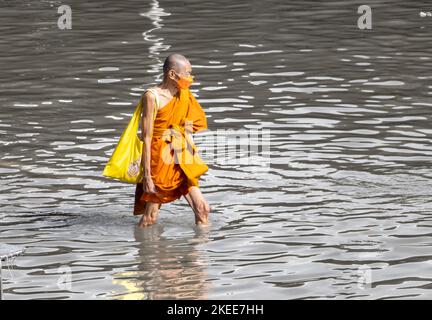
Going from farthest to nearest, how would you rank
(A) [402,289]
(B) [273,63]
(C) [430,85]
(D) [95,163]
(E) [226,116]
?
(B) [273,63]
(C) [430,85]
(E) [226,116]
(D) [95,163]
(A) [402,289]

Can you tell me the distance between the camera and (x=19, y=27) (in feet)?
80.8

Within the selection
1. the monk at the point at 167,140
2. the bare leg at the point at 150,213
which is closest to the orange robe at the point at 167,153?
the monk at the point at 167,140

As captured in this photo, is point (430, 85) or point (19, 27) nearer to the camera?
point (430, 85)

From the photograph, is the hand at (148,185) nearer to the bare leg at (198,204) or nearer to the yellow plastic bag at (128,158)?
the yellow plastic bag at (128,158)

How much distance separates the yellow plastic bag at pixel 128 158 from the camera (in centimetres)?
1276

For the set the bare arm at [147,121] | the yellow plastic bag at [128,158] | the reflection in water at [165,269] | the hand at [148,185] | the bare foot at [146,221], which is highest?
the bare arm at [147,121]

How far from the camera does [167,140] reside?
12789 millimetres

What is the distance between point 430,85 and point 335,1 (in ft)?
25.8

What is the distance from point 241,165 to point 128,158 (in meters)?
2.96

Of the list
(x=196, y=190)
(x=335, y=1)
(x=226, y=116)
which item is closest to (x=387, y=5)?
(x=335, y=1)

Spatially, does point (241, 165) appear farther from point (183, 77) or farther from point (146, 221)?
point (183, 77)

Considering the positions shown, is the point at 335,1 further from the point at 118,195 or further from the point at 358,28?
the point at 118,195

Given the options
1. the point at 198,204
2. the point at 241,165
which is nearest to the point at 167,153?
the point at 198,204

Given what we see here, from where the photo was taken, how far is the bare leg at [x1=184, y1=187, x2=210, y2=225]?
12867 mm
